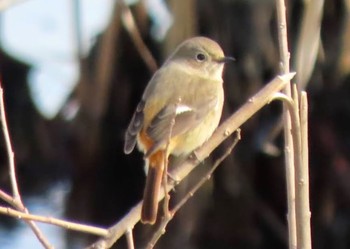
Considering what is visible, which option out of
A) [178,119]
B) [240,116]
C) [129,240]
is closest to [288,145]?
[240,116]

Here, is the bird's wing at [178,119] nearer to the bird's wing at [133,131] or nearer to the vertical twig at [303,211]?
the bird's wing at [133,131]

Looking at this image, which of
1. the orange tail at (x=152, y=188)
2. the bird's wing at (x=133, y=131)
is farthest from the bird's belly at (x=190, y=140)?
the orange tail at (x=152, y=188)

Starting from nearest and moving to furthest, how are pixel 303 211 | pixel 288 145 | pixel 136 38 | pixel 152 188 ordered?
pixel 303 211
pixel 288 145
pixel 152 188
pixel 136 38

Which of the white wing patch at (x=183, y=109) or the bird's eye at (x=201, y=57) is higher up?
the bird's eye at (x=201, y=57)

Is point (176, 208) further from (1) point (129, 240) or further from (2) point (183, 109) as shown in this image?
(2) point (183, 109)

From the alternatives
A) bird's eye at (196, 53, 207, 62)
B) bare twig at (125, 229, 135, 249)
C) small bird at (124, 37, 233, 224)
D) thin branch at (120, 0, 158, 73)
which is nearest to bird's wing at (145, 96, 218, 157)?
small bird at (124, 37, 233, 224)

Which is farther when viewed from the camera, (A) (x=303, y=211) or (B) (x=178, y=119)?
(B) (x=178, y=119)

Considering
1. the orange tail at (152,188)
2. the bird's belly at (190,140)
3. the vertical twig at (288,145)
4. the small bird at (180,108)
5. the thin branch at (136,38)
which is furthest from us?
the thin branch at (136,38)
